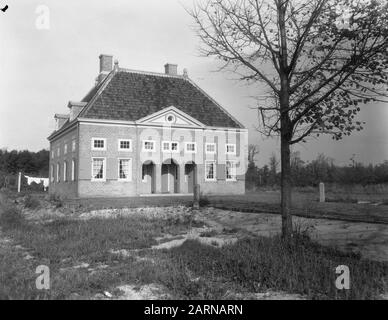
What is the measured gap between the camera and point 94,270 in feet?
23.3

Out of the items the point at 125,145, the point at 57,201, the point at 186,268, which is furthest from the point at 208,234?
the point at 125,145

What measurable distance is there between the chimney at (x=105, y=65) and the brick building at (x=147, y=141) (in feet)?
0.30

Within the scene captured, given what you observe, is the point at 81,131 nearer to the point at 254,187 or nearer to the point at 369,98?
the point at 254,187

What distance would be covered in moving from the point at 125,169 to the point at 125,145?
1841 mm

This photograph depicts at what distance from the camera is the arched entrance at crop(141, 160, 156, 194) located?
3369 centimetres

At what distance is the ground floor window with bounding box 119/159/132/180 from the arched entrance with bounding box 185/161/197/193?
5057 millimetres

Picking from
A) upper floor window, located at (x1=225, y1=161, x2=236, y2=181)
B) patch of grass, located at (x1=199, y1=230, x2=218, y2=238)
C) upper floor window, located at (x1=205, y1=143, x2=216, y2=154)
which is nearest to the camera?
patch of grass, located at (x1=199, y1=230, x2=218, y2=238)

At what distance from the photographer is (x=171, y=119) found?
34094 mm

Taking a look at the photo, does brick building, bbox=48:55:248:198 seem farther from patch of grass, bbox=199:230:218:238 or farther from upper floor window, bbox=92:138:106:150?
patch of grass, bbox=199:230:218:238

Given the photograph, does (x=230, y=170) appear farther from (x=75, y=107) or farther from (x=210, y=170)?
(x=75, y=107)

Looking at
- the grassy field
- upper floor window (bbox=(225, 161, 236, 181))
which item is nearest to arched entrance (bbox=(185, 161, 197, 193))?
upper floor window (bbox=(225, 161, 236, 181))

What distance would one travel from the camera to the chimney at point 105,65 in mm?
38594

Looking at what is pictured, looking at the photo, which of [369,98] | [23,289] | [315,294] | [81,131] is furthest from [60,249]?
[81,131]

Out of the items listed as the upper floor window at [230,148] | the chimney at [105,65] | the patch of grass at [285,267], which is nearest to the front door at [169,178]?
the upper floor window at [230,148]
